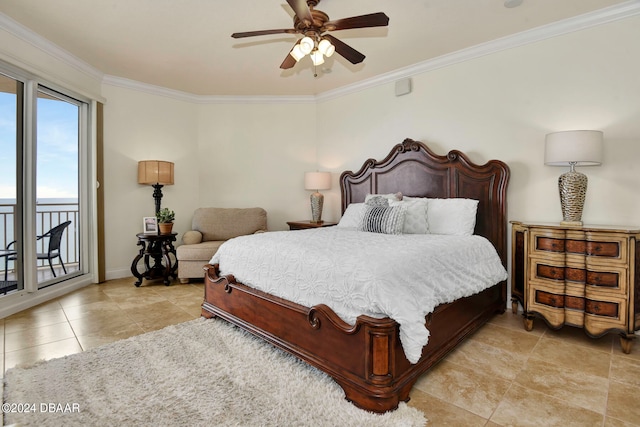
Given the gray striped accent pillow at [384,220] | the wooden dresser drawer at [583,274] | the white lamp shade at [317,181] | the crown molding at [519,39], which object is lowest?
the wooden dresser drawer at [583,274]

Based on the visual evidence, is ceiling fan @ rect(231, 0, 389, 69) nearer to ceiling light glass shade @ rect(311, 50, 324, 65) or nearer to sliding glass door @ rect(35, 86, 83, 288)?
ceiling light glass shade @ rect(311, 50, 324, 65)

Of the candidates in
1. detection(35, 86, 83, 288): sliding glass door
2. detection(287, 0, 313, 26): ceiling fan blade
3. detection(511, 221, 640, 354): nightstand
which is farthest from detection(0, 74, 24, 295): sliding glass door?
detection(511, 221, 640, 354): nightstand

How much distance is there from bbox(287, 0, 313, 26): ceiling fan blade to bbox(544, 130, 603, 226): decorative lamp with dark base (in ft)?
6.99

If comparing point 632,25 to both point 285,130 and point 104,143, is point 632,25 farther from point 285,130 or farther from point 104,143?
point 104,143

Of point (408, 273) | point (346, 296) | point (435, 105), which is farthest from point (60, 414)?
point (435, 105)

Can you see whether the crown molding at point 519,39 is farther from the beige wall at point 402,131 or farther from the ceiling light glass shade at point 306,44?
the ceiling light glass shade at point 306,44

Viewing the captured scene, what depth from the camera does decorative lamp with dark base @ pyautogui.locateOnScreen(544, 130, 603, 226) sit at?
2496mm

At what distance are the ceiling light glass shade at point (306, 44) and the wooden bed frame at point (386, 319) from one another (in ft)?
5.92

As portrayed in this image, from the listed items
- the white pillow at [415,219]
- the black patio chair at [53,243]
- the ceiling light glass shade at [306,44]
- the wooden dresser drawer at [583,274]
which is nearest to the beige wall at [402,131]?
the black patio chair at [53,243]

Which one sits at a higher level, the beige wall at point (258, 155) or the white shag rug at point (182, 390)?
the beige wall at point (258, 155)

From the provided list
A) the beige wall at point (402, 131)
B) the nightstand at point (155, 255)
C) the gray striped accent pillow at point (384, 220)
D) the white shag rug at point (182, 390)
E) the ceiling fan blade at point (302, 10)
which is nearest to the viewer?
the white shag rug at point (182, 390)

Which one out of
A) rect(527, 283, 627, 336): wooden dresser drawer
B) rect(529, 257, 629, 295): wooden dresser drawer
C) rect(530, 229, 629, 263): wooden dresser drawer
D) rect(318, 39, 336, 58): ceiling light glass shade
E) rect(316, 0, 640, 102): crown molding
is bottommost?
rect(527, 283, 627, 336): wooden dresser drawer

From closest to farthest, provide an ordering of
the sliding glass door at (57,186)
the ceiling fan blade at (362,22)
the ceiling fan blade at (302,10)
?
1. the ceiling fan blade at (302,10)
2. the ceiling fan blade at (362,22)
3. the sliding glass door at (57,186)

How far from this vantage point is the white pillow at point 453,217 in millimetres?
3000
